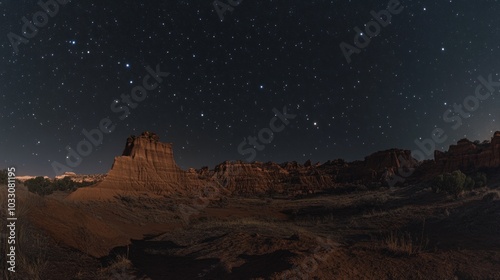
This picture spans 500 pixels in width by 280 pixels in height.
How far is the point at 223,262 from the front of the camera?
7.39 m

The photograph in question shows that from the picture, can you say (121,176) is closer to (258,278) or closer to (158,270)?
(158,270)

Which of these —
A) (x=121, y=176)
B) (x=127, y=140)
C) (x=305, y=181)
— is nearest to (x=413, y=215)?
(x=121, y=176)

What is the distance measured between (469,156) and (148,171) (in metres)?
56.8

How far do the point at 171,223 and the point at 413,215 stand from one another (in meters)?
17.7

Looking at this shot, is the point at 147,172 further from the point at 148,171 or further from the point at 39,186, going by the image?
the point at 39,186

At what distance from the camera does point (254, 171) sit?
87.1 meters

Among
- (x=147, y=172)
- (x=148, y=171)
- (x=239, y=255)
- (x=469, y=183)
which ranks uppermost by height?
(x=148, y=171)

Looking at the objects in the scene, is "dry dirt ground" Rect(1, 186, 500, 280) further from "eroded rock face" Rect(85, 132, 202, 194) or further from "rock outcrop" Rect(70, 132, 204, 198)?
"eroded rock face" Rect(85, 132, 202, 194)

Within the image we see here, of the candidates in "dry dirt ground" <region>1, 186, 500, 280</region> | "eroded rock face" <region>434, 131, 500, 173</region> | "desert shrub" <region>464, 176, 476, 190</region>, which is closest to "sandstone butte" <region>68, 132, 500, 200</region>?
"eroded rock face" <region>434, 131, 500, 173</region>

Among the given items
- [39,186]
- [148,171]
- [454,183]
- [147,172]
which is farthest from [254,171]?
[454,183]

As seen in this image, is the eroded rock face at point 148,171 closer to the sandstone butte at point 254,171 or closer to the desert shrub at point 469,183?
the sandstone butte at point 254,171

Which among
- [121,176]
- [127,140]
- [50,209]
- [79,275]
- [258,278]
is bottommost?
[258,278]

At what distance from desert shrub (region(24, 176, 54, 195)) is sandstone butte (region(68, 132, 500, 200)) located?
659 centimetres

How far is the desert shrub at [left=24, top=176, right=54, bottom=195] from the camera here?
118 ft
